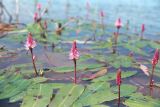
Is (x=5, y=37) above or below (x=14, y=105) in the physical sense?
above

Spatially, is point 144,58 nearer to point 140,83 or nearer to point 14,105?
point 140,83

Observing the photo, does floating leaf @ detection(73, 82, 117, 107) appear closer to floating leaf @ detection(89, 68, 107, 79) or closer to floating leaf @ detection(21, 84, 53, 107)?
floating leaf @ detection(21, 84, 53, 107)

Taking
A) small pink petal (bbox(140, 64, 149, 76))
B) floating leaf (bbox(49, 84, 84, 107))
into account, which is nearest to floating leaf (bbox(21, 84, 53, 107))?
floating leaf (bbox(49, 84, 84, 107))

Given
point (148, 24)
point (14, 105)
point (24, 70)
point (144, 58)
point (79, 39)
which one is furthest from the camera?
point (148, 24)

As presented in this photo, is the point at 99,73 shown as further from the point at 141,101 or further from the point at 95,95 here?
the point at 141,101

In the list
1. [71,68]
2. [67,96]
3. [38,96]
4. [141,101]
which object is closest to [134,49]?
[71,68]

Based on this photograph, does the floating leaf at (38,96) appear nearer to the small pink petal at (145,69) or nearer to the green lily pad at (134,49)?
the small pink petal at (145,69)

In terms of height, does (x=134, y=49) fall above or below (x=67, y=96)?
above

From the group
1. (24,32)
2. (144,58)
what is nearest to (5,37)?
(24,32)

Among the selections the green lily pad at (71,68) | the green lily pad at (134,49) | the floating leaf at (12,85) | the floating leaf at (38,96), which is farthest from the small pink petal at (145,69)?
the floating leaf at (12,85)
